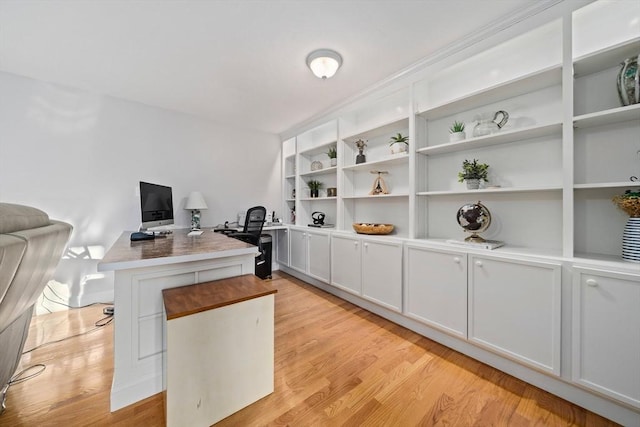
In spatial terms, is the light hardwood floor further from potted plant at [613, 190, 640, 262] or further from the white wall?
the white wall

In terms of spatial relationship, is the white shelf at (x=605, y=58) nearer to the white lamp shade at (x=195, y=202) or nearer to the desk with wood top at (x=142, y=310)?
the desk with wood top at (x=142, y=310)

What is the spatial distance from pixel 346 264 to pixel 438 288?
3.51 ft

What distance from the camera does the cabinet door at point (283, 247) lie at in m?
3.94

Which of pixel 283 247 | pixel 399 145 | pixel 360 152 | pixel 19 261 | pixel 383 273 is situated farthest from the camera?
pixel 283 247

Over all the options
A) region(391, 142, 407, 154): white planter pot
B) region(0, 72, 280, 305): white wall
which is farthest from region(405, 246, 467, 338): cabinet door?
region(0, 72, 280, 305): white wall

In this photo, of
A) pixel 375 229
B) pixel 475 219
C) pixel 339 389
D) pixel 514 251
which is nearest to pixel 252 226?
pixel 375 229

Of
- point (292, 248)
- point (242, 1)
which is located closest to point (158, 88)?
point (242, 1)

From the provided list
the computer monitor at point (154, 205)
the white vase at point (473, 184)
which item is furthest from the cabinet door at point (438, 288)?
the computer monitor at point (154, 205)

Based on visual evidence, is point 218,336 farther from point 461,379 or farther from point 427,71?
point 427,71

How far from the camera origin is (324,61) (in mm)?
2111

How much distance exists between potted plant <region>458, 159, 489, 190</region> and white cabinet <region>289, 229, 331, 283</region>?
1.67 metres

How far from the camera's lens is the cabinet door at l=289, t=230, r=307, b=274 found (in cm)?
350

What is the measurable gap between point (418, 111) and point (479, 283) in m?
1.59

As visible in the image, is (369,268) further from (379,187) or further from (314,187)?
(314,187)
